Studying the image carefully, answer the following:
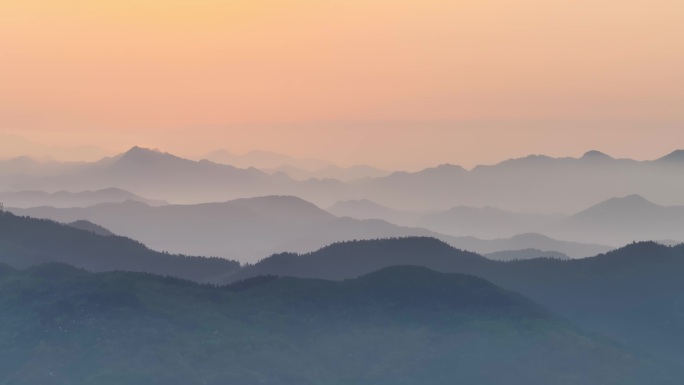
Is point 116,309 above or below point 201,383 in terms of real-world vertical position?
above

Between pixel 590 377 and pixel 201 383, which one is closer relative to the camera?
pixel 201 383

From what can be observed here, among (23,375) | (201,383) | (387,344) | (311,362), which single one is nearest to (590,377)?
(387,344)

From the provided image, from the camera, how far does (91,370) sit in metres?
174

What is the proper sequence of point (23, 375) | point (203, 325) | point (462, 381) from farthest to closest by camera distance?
point (203, 325)
point (462, 381)
point (23, 375)

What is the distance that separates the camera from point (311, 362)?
194 metres

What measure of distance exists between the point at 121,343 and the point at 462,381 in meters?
56.8

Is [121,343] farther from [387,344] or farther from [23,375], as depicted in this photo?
[387,344]

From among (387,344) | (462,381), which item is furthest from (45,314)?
(462,381)

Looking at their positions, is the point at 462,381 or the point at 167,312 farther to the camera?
the point at 167,312

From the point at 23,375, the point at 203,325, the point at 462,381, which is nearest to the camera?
the point at 23,375

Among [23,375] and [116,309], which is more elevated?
[116,309]

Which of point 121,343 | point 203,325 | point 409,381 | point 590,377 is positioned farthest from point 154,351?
point 590,377

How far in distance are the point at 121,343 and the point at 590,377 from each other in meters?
79.6

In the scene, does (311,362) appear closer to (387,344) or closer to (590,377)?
(387,344)
